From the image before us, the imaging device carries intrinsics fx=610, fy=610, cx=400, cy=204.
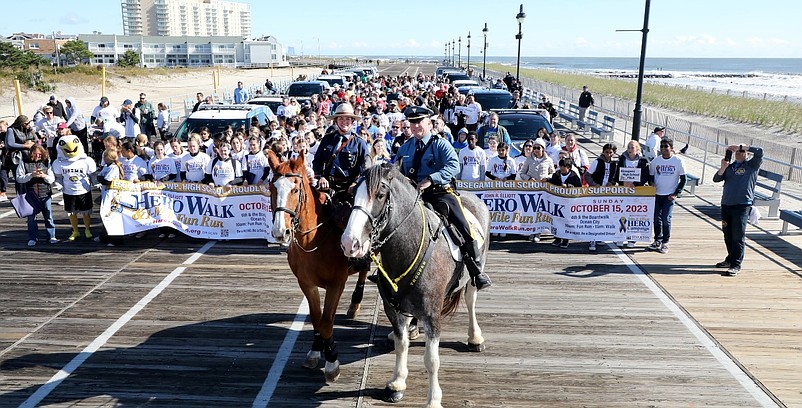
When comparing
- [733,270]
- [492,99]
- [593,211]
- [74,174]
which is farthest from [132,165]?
[492,99]

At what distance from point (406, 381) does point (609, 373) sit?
2.30 metres

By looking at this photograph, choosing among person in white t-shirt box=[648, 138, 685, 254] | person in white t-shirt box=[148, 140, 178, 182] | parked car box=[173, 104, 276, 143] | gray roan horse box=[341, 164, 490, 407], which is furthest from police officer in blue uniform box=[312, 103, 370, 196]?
parked car box=[173, 104, 276, 143]

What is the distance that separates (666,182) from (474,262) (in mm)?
6433

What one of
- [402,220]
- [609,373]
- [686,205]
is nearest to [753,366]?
[609,373]

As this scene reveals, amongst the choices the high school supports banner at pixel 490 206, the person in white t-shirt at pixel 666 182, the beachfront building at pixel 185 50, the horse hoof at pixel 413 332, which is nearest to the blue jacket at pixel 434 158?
the horse hoof at pixel 413 332

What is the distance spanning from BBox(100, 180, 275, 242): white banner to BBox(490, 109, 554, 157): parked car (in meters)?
8.02

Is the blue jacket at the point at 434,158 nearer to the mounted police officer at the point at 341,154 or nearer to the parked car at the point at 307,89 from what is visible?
the mounted police officer at the point at 341,154

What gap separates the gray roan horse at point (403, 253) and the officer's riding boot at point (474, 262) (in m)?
0.16

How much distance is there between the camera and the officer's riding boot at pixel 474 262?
6484mm

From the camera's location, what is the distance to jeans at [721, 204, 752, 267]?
1007 centimetres

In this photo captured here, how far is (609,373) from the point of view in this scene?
6883 mm

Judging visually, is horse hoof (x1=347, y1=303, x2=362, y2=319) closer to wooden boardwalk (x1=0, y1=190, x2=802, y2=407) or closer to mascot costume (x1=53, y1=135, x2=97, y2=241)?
wooden boardwalk (x1=0, y1=190, x2=802, y2=407)

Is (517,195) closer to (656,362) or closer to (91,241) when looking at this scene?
(656,362)

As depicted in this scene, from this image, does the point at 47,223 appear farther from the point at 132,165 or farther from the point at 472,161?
the point at 472,161
